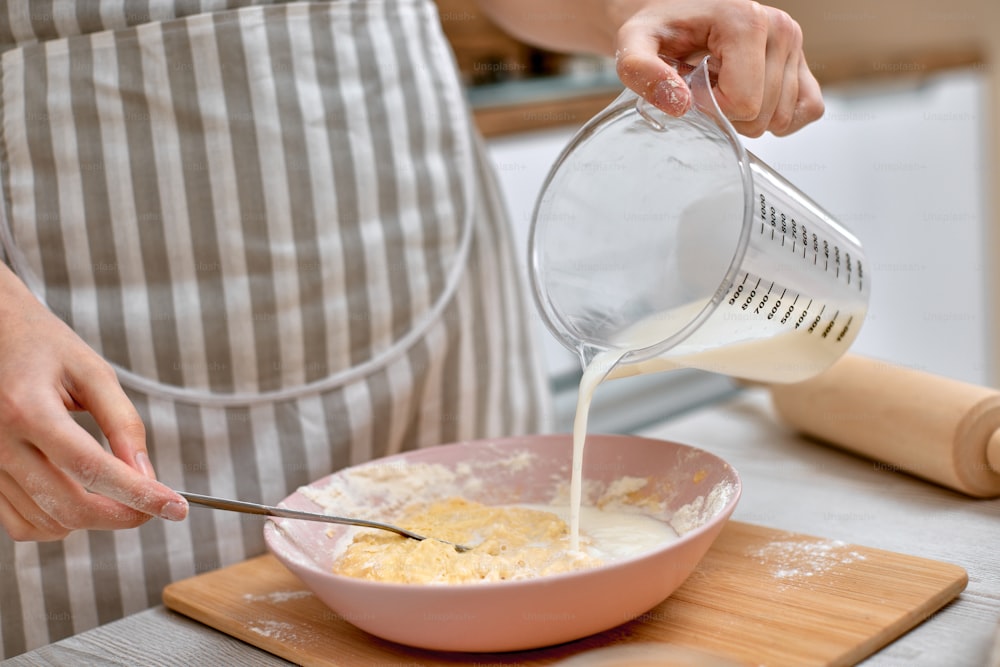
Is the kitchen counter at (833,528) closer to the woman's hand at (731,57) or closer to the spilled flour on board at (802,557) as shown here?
the spilled flour on board at (802,557)

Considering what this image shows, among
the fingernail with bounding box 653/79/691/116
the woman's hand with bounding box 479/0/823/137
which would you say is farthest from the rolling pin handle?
the fingernail with bounding box 653/79/691/116

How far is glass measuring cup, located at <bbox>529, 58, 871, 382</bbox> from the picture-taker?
0.71 metres

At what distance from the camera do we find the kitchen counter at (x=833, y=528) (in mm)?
657

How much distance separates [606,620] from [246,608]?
0.31 meters

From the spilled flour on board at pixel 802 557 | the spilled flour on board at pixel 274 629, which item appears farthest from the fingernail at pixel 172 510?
the spilled flour on board at pixel 802 557

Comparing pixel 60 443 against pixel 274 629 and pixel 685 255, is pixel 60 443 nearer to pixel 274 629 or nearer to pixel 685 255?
pixel 274 629

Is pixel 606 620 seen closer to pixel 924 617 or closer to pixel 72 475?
pixel 924 617

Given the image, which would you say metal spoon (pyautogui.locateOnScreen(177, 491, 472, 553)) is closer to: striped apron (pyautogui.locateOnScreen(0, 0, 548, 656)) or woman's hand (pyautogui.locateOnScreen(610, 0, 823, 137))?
striped apron (pyautogui.locateOnScreen(0, 0, 548, 656))

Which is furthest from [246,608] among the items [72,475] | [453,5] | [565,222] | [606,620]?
[453,5]

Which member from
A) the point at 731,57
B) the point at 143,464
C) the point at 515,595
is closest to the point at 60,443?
the point at 143,464

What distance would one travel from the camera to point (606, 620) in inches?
25.1

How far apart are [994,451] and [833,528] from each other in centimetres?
17

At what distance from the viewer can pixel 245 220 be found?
3.01ft

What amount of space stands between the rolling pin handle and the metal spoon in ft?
1.60
